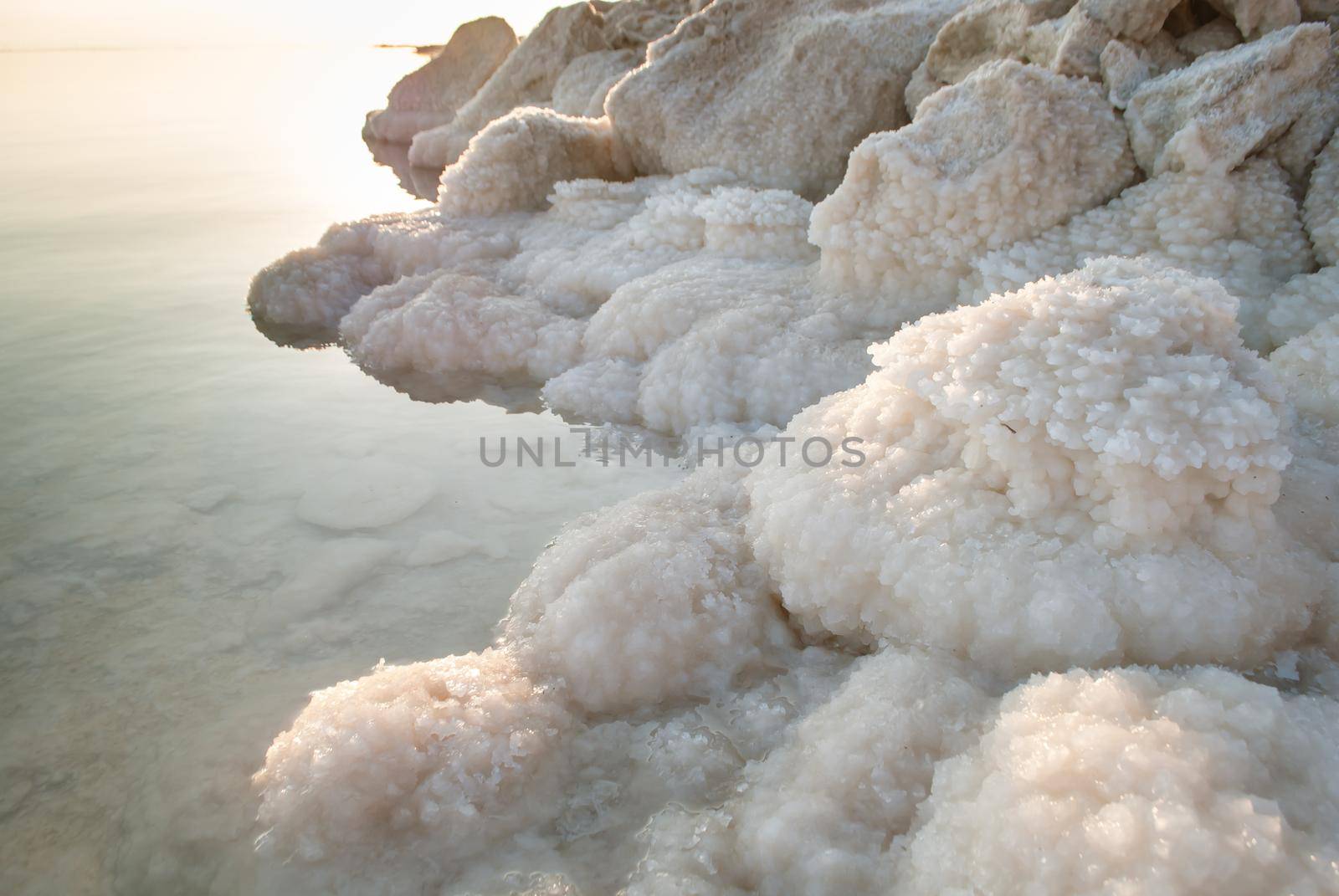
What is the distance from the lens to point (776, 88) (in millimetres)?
3436

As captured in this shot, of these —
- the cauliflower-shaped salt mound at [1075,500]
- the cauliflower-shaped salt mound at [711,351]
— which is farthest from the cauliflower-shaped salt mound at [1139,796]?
the cauliflower-shaped salt mound at [711,351]

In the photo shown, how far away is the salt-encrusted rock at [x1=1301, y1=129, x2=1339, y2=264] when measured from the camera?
2.03m

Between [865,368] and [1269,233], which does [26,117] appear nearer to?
[865,368]

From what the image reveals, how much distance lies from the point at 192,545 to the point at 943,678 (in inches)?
60.8

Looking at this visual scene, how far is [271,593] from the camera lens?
1.75 meters

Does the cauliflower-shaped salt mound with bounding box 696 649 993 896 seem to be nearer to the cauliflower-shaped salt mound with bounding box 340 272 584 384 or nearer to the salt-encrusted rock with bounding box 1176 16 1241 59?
the cauliflower-shaped salt mound with bounding box 340 272 584 384

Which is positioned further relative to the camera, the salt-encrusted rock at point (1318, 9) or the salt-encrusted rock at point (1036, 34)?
the salt-encrusted rock at point (1036, 34)

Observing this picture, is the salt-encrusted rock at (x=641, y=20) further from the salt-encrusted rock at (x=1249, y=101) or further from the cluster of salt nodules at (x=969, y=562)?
the salt-encrusted rock at (x=1249, y=101)

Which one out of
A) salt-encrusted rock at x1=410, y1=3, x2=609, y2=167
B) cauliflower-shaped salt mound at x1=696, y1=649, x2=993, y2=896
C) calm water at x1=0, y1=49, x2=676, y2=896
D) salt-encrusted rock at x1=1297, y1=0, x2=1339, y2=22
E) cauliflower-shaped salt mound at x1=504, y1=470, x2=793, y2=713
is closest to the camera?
cauliflower-shaped salt mound at x1=696, y1=649, x2=993, y2=896

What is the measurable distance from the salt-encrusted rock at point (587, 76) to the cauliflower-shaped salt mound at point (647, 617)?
407 centimetres

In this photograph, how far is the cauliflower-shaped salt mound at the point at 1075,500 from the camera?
1.22 metres

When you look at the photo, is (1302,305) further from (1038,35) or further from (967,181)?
(1038,35)

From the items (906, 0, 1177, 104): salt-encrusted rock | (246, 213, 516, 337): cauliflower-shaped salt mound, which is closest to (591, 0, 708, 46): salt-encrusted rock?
(246, 213, 516, 337): cauliflower-shaped salt mound

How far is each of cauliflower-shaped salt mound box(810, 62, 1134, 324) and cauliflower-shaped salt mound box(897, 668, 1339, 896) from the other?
1.47 meters
